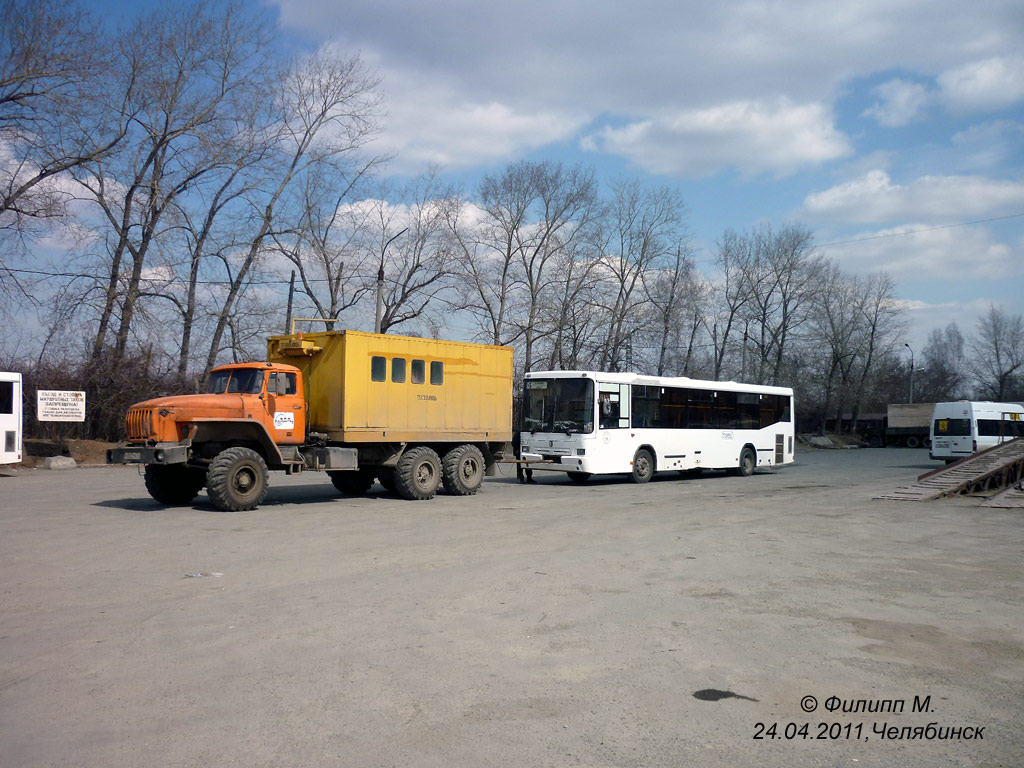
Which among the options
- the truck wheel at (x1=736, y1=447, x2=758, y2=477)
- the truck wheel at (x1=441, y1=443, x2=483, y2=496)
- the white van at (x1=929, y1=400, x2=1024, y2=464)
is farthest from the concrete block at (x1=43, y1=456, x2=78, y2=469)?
the white van at (x1=929, y1=400, x2=1024, y2=464)

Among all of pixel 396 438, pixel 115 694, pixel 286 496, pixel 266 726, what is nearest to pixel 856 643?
pixel 266 726

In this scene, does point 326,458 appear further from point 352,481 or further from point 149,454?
point 149,454

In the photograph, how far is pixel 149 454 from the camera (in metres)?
14.4

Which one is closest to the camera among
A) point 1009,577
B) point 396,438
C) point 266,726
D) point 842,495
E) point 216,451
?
point 266,726

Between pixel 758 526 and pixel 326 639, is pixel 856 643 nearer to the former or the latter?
pixel 326 639

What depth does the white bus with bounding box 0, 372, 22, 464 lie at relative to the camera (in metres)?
24.0

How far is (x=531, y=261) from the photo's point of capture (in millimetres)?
43938

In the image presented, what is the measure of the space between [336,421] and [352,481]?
2847 mm

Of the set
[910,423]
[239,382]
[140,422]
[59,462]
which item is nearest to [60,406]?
[59,462]

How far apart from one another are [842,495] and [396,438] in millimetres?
11199

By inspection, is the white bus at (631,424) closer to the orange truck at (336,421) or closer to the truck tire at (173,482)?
the orange truck at (336,421)

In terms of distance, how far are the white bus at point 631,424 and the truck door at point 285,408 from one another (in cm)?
772

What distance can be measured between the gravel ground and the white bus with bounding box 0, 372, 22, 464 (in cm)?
1281

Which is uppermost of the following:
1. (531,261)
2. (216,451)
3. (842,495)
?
(531,261)
